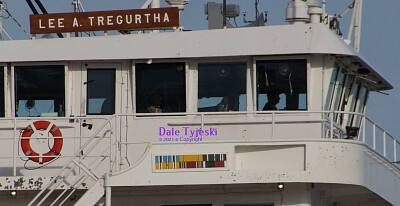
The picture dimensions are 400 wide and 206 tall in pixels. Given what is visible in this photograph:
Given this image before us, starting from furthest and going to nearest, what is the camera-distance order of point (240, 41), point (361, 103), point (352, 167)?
Result: point (361, 103) < point (240, 41) < point (352, 167)

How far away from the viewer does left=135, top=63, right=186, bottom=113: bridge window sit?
24.8 meters

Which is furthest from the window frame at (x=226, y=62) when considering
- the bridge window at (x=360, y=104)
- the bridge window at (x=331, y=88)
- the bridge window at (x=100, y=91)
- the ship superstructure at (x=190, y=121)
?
the bridge window at (x=360, y=104)

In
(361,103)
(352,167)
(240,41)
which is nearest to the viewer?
(352,167)

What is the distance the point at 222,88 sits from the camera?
2466cm

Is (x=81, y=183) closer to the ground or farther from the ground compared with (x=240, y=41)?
closer to the ground

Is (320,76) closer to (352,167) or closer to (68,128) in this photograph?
(352,167)

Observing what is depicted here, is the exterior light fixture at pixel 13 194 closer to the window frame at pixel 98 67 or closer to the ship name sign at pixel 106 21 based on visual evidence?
the window frame at pixel 98 67

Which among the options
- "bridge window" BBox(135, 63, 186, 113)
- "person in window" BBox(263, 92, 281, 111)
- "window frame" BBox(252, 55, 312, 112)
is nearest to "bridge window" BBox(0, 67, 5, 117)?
"bridge window" BBox(135, 63, 186, 113)

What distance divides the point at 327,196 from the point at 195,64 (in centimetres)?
406

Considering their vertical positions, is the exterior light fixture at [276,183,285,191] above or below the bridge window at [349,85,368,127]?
below

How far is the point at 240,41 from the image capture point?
24.5 metres

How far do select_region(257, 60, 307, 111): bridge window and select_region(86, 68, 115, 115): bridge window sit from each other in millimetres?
3267

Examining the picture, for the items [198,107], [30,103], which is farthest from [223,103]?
[30,103]

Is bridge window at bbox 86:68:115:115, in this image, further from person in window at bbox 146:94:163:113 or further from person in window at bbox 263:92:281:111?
person in window at bbox 263:92:281:111
